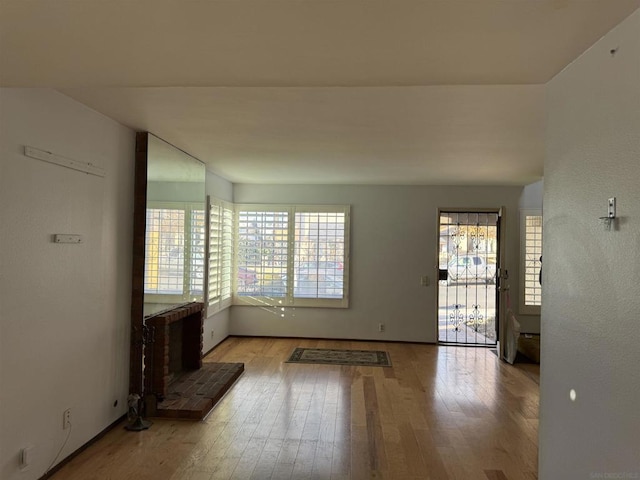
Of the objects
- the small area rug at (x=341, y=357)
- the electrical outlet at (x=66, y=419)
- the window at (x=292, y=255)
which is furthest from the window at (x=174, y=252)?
the window at (x=292, y=255)

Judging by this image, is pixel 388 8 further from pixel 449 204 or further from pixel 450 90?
pixel 449 204

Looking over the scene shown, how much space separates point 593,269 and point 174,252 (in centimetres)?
350

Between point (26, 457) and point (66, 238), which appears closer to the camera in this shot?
point (26, 457)

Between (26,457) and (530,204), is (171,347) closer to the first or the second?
(26,457)

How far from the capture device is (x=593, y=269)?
1565mm

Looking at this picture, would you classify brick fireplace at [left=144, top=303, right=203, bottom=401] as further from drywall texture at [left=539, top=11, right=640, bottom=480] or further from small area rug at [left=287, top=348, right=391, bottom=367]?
drywall texture at [left=539, top=11, right=640, bottom=480]

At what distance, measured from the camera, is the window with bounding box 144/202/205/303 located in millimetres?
3852

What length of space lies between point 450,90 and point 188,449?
2840 millimetres

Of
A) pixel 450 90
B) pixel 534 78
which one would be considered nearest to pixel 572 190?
pixel 534 78

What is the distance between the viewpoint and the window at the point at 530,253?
6.59 m

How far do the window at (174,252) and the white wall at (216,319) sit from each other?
2.87ft

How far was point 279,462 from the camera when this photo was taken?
304 cm

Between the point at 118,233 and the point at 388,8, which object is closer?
the point at 388,8

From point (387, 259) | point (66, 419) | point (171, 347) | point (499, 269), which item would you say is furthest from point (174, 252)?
point (499, 269)
